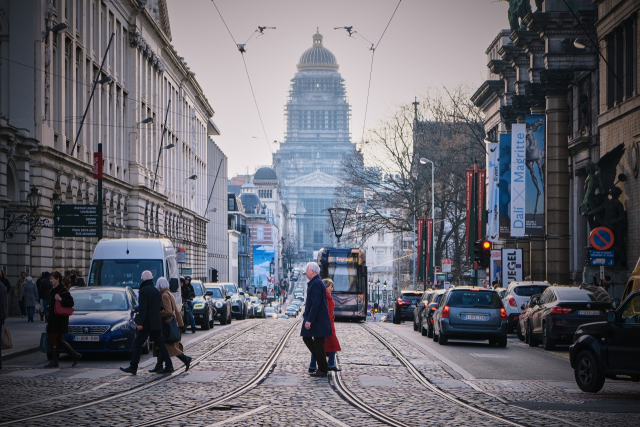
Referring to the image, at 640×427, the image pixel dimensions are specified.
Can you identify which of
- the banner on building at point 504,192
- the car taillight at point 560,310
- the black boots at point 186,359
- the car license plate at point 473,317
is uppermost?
the banner on building at point 504,192

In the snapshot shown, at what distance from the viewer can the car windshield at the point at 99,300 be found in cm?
1944

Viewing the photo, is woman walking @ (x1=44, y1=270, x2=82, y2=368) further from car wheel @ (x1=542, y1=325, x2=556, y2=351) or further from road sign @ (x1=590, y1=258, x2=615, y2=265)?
road sign @ (x1=590, y1=258, x2=615, y2=265)

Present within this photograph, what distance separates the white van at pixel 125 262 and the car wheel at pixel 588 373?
1158cm

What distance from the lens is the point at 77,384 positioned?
14.3 m

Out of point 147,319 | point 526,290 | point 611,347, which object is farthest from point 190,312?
point 611,347

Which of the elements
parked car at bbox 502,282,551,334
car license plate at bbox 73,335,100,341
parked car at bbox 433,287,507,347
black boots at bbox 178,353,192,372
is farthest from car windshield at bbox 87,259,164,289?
parked car at bbox 502,282,551,334

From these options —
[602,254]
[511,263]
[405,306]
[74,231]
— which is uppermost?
[74,231]

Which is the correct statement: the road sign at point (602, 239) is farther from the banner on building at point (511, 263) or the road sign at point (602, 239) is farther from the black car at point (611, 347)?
the banner on building at point (511, 263)

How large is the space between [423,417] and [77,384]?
5.69m

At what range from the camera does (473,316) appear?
24562 mm

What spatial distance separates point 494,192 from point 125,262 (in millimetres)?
25747

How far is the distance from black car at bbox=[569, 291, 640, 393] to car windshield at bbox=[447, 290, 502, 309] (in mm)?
10247

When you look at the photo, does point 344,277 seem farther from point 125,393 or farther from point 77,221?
point 125,393

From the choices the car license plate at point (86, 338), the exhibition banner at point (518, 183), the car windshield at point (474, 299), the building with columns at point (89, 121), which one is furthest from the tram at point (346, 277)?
the car license plate at point (86, 338)
